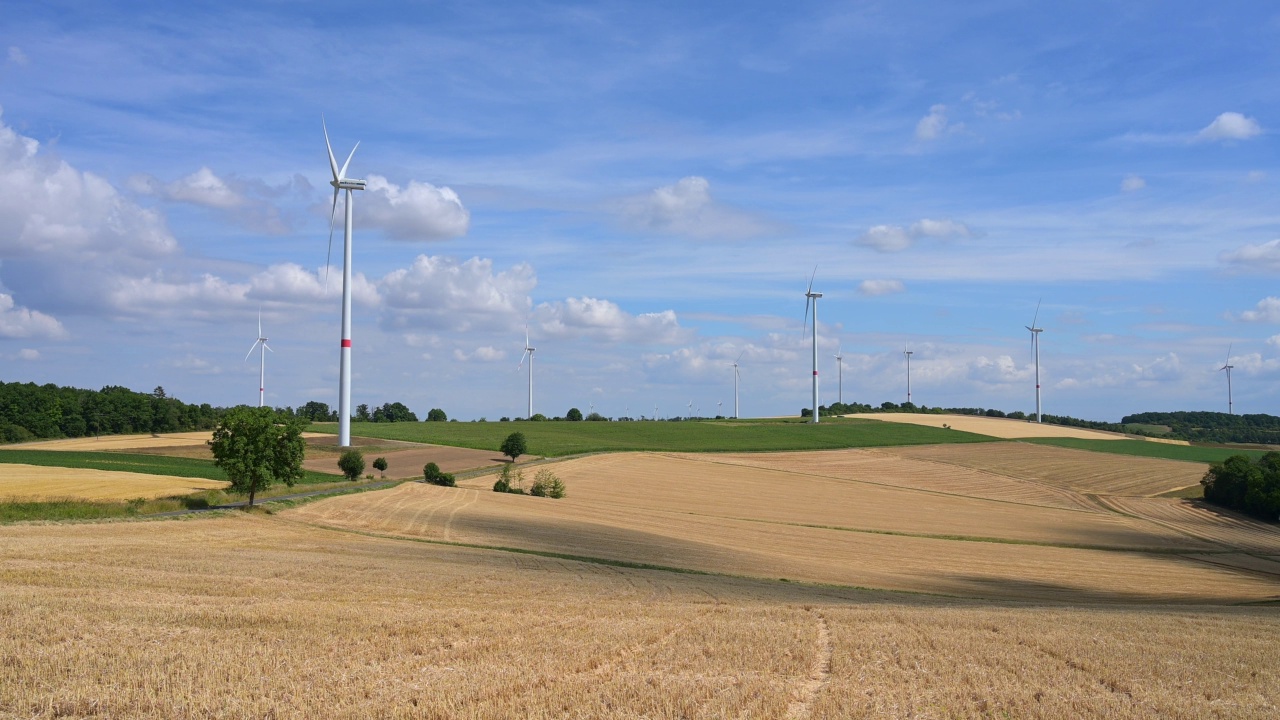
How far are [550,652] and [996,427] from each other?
148 m

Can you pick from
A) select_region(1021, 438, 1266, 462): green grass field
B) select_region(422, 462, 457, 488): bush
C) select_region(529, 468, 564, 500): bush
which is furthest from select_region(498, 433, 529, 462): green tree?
select_region(1021, 438, 1266, 462): green grass field

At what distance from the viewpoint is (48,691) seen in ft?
37.0

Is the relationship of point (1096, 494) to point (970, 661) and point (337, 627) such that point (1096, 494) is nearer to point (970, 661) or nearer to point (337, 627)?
point (970, 661)

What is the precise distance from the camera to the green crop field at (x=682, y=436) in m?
108

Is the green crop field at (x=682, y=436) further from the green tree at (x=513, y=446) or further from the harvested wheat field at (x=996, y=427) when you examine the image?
the harvested wheat field at (x=996, y=427)

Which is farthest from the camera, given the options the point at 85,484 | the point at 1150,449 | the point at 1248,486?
the point at 1150,449

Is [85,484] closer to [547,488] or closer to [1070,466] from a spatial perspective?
[547,488]

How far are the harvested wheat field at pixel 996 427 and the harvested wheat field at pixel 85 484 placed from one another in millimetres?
112729

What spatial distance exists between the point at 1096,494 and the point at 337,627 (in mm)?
77770

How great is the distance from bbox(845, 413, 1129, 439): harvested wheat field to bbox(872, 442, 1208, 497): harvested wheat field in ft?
73.3

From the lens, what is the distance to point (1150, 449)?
11669 centimetres

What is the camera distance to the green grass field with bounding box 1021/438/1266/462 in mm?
108938

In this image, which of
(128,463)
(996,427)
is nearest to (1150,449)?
(996,427)

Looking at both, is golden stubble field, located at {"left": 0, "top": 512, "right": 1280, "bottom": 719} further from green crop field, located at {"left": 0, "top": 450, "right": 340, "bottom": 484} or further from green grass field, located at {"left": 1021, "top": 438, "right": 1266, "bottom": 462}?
green grass field, located at {"left": 1021, "top": 438, "right": 1266, "bottom": 462}
